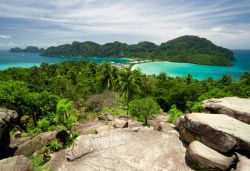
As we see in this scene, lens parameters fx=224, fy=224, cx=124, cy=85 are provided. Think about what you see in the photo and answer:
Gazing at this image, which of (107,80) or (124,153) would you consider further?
(107,80)

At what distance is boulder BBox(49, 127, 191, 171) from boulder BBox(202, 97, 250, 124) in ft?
12.8

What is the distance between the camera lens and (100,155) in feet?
44.1

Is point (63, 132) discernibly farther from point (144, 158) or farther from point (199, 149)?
point (199, 149)

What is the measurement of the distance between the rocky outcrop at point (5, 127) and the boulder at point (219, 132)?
464 inches

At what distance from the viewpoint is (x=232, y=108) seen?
15.6 meters

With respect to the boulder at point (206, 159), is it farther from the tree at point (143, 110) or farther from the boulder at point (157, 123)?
the tree at point (143, 110)

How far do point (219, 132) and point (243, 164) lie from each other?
196 cm

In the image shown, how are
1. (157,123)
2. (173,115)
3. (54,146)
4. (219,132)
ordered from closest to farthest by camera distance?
(219,132)
(54,146)
(157,123)
(173,115)

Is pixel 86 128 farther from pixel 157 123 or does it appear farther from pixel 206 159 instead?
pixel 206 159

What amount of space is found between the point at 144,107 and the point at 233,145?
36.1 ft

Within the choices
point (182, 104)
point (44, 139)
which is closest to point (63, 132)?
point (44, 139)

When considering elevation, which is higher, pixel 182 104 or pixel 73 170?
pixel 73 170

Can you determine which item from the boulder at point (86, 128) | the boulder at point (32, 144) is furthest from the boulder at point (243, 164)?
the boulder at point (32, 144)

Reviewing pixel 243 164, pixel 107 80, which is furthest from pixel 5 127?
pixel 107 80
